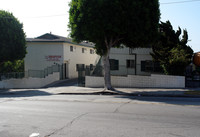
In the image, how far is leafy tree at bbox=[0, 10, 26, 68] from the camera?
69.9 ft

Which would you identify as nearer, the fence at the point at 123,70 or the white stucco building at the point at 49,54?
the fence at the point at 123,70

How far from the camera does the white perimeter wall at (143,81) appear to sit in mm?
17000

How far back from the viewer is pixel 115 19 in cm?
1438

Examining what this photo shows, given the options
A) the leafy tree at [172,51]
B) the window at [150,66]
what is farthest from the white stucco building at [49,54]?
the leafy tree at [172,51]

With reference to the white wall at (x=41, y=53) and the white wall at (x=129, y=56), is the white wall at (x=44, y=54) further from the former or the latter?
the white wall at (x=129, y=56)

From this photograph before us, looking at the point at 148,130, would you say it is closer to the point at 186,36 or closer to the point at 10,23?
the point at 186,36

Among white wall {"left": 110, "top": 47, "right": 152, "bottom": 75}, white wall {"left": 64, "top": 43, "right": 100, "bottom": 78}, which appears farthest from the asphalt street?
white wall {"left": 64, "top": 43, "right": 100, "bottom": 78}

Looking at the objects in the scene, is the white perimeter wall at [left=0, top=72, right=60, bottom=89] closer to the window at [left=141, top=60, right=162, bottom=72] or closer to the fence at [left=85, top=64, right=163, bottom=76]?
the fence at [left=85, top=64, right=163, bottom=76]

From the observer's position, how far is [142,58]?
2227cm

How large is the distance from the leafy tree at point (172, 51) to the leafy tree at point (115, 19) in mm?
2073

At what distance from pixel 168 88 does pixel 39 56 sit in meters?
18.1

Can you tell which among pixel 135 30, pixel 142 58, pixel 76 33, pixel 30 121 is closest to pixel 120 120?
pixel 30 121

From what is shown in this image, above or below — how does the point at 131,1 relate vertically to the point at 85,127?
above

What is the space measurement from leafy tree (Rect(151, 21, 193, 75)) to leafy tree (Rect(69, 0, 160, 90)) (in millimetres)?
2073
